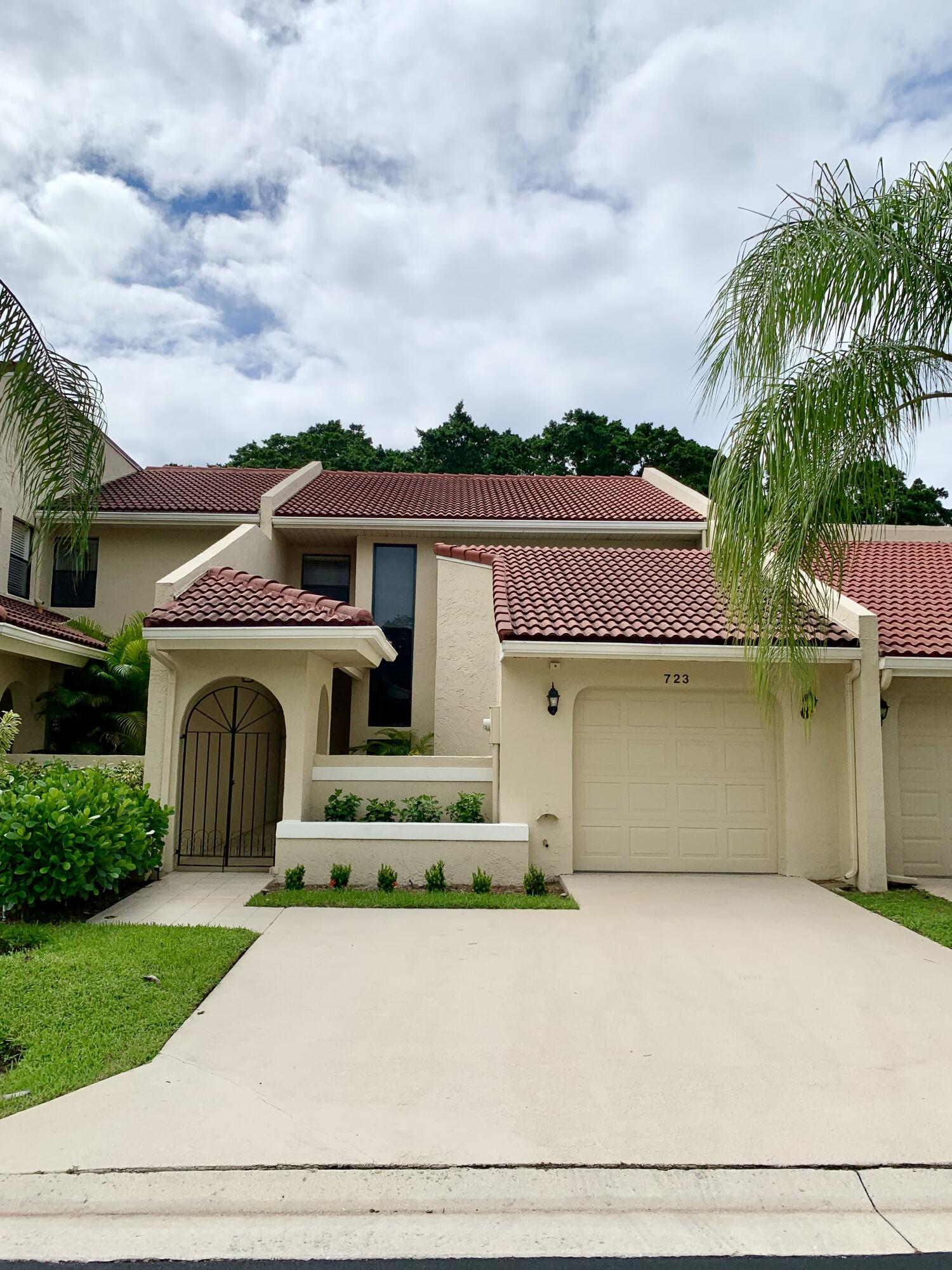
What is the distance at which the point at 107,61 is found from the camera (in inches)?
301

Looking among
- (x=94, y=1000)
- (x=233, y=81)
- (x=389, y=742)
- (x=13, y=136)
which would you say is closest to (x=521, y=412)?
(x=389, y=742)

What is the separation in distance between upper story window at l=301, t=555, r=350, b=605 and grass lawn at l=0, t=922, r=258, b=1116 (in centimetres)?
1128

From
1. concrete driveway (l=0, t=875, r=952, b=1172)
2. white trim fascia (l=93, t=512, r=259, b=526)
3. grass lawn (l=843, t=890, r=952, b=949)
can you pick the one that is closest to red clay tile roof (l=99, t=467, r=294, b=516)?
white trim fascia (l=93, t=512, r=259, b=526)

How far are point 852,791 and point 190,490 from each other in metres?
16.0

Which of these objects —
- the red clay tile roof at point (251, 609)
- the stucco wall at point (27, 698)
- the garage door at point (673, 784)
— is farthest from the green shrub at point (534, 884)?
the stucco wall at point (27, 698)

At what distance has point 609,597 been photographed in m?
11.9

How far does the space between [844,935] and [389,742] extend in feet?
31.2

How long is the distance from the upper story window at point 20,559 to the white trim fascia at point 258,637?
23.9ft

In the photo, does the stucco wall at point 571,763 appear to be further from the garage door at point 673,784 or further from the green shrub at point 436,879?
the green shrub at point 436,879

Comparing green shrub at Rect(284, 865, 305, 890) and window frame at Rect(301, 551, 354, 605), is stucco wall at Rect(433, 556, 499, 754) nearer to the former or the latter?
window frame at Rect(301, 551, 354, 605)

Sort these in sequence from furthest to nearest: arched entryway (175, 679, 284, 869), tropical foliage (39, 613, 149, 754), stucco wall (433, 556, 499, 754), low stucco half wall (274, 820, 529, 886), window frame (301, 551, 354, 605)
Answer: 1. window frame (301, 551, 354, 605)
2. stucco wall (433, 556, 499, 754)
3. tropical foliage (39, 613, 149, 754)
4. arched entryway (175, 679, 284, 869)
5. low stucco half wall (274, 820, 529, 886)

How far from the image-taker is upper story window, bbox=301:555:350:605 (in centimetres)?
1872

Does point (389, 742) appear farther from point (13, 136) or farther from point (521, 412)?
point (521, 412)

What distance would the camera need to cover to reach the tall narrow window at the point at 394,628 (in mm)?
17094
